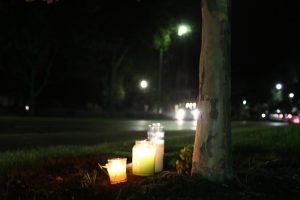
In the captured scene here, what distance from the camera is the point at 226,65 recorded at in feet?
25.7

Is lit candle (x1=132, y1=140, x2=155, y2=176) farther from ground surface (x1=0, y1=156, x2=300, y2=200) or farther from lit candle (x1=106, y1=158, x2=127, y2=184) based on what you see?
lit candle (x1=106, y1=158, x2=127, y2=184)

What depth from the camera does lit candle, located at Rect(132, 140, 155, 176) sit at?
315 inches

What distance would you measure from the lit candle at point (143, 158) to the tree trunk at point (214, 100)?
73cm

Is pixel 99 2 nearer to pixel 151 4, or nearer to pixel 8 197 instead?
pixel 151 4

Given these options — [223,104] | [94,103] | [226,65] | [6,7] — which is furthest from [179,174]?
[94,103]

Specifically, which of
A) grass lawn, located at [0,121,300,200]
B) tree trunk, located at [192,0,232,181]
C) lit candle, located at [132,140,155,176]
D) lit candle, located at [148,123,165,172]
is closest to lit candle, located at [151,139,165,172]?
lit candle, located at [148,123,165,172]

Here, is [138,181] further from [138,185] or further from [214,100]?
[214,100]

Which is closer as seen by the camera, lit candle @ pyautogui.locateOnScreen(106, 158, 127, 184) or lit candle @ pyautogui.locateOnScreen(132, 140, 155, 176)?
lit candle @ pyautogui.locateOnScreen(106, 158, 127, 184)

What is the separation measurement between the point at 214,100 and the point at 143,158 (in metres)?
1.50

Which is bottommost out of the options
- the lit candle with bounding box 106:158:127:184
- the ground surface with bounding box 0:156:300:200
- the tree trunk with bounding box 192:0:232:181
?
the ground surface with bounding box 0:156:300:200

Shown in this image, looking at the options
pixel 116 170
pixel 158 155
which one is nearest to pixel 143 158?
pixel 116 170

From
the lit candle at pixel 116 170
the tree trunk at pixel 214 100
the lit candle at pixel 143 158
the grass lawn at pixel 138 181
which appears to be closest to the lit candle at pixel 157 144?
the grass lawn at pixel 138 181

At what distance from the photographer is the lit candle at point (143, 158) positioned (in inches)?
315

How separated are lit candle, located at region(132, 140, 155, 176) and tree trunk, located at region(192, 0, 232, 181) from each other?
73cm
